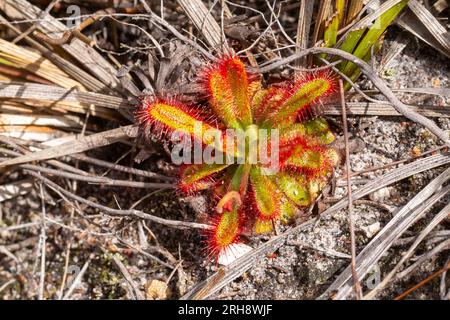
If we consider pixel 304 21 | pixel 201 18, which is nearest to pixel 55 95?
pixel 201 18

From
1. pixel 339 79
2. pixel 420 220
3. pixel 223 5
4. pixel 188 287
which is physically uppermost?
pixel 223 5

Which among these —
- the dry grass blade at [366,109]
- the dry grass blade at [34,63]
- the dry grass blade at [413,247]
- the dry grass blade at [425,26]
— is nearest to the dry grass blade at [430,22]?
the dry grass blade at [425,26]

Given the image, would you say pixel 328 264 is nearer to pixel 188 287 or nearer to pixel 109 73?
pixel 188 287

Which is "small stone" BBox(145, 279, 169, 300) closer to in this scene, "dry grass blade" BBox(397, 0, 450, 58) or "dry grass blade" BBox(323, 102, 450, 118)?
"dry grass blade" BBox(323, 102, 450, 118)

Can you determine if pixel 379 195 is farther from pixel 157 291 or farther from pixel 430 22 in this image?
pixel 157 291

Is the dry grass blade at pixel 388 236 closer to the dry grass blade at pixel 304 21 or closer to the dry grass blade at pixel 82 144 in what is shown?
the dry grass blade at pixel 304 21
